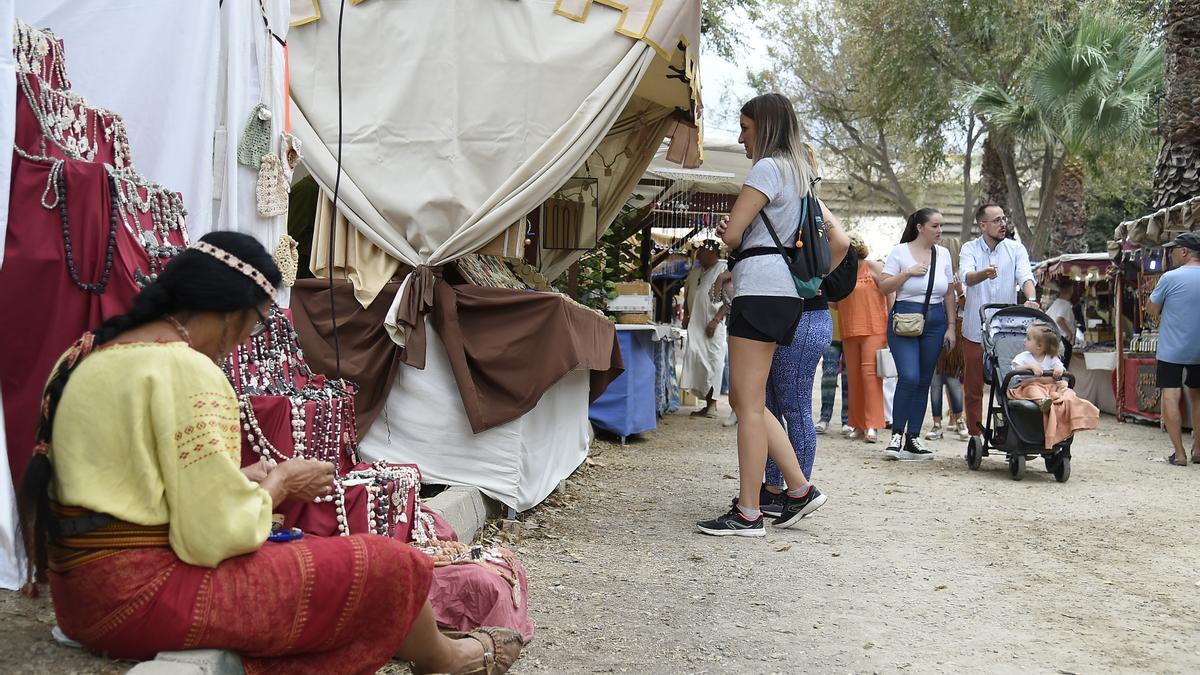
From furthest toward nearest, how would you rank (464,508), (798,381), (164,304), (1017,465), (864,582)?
(1017,465) < (798,381) < (464,508) < (864,582) < (164,304)

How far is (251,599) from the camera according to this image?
257 centimetres

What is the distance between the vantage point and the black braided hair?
100.0 inches

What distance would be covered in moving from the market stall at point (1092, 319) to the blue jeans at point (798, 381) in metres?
8.45

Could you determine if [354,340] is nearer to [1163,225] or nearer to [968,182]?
[1163,225]

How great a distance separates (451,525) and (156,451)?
243 centimetres

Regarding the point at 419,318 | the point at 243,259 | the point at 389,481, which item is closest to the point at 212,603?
the point at 243,259

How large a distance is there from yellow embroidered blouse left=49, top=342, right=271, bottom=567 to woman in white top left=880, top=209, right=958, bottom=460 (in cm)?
706

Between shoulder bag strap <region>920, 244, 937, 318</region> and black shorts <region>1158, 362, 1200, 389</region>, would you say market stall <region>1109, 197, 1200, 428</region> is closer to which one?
black shorts <region>1158, 362, 1200, 389</region>

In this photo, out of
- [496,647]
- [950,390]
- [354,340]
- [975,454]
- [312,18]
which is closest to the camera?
[496,647]

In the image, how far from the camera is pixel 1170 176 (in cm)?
1339

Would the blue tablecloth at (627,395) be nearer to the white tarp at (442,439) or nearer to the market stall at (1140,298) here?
the white tarp at (442,439)

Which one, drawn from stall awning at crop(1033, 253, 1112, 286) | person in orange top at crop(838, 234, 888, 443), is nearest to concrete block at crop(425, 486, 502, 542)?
person in orange top at crop(838, 234, 888, 443)

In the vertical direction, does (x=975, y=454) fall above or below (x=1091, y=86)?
below

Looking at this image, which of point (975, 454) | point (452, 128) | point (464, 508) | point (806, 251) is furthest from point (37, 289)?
point (975, 454)
